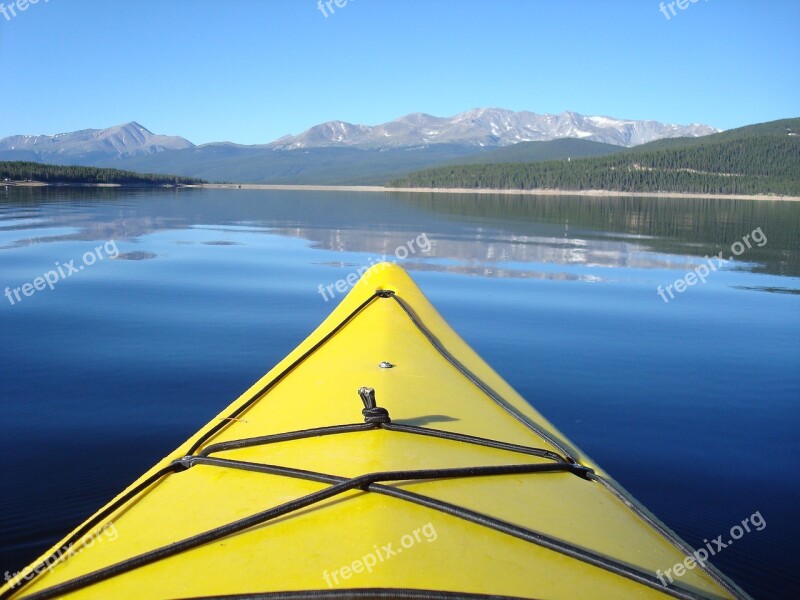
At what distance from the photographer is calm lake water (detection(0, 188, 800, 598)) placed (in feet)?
17.3

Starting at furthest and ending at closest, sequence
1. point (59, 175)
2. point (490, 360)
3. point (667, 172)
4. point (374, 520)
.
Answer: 1. point (667, 172)
2. point (59, 175)
3. point (490, 360)
4. point (374, 520)

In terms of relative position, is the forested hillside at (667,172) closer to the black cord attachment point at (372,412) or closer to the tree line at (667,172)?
the tree line at (667,172)

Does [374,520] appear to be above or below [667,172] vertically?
below

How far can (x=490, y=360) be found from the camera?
897 cm

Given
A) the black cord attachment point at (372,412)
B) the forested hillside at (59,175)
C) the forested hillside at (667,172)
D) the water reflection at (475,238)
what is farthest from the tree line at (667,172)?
the black cord attachment point at (372,412)

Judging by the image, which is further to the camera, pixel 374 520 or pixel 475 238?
pixel 475 238

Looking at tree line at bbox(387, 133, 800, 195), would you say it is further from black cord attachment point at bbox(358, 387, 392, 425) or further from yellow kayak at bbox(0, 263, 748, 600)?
black cord attachment point at bbox(358, 387, 392, 425)

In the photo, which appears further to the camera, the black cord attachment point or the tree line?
the tree line

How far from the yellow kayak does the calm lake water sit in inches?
59.0

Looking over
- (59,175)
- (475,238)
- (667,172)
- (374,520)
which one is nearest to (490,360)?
(374,520)

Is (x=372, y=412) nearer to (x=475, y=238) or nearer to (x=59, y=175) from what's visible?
(x=475, y=238)

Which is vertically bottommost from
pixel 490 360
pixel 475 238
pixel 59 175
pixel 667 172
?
pixel 490 360

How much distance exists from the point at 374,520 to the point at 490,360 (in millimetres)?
6424

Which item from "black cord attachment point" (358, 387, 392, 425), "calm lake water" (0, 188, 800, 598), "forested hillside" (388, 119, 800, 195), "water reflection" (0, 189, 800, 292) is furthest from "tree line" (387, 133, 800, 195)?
"black cord attachment point" (358, 387, 392, 425)
